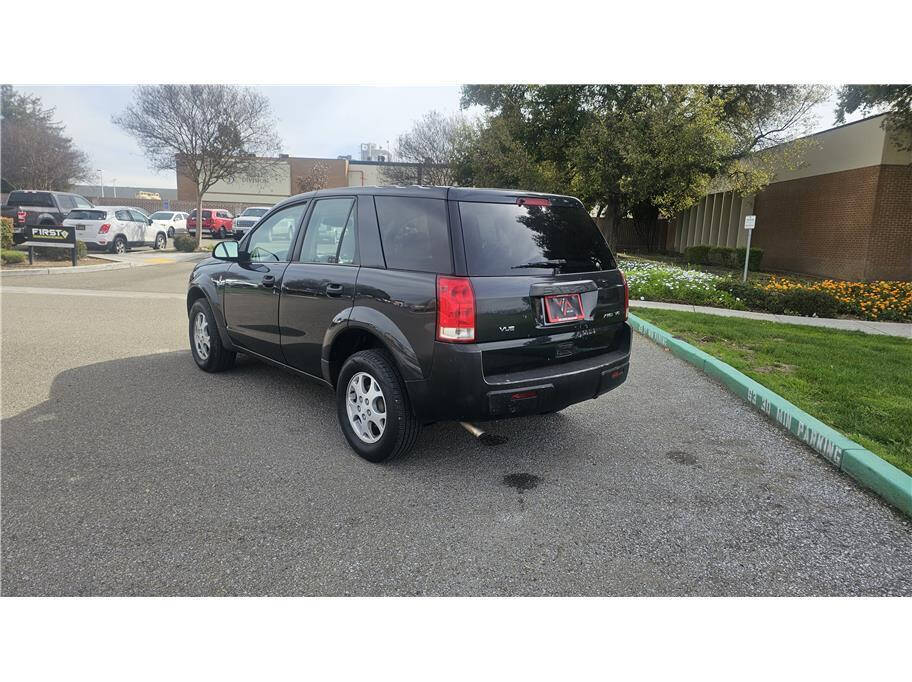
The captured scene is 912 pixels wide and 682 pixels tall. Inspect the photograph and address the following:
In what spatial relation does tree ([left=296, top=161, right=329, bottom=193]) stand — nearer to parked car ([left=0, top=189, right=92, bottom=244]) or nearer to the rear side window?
parked car ([left=0, top=189, right=92, bottom=244])

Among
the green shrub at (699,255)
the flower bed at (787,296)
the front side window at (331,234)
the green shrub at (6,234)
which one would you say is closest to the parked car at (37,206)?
the green shrub at (6,234)

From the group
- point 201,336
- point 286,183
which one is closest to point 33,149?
point 286,183

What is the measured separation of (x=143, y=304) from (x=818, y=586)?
438 inches

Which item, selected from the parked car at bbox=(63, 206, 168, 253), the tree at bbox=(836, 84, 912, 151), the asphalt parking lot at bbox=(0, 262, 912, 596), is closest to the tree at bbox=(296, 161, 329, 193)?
the parked car at bbox=(63, 206, 168, 253)

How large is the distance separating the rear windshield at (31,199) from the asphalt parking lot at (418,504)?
19.2 meters

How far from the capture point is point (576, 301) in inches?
156

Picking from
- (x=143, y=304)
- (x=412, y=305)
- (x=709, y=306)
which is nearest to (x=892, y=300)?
(x=709, y=306)

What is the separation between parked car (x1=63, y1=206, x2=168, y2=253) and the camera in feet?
67.6

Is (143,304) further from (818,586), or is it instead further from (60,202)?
(60,202)

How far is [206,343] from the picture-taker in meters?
6.15

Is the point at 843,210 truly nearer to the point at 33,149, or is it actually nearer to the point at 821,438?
the point at 821,438

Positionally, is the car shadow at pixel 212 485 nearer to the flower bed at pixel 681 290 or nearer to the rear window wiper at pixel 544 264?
the rear window wiper at pixel 544 264

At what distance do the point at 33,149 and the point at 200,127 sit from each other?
18222 millimetres

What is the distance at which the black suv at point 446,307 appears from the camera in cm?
355
